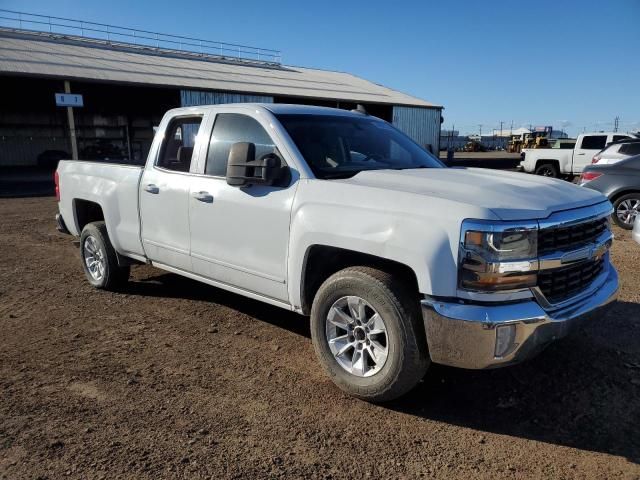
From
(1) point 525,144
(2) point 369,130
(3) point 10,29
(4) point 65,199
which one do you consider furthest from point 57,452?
(1) point 525,144

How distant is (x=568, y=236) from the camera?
317cm

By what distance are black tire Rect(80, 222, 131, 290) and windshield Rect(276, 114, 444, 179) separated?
2.72m

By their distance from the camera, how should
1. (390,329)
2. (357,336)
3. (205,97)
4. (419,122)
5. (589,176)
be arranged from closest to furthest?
(390,329), (357,336), (589,176), (205,97), (419,122)

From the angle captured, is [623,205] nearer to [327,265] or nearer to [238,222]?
[327,265]

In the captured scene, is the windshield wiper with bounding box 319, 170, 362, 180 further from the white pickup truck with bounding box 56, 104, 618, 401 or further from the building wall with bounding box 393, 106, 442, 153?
the building wall with bounding box 393, 106, 442, 153

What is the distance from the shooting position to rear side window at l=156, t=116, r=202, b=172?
4.86 meters

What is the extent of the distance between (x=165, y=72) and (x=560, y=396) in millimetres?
30426

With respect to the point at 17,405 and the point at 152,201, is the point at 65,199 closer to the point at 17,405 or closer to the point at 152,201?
the point at 152,201

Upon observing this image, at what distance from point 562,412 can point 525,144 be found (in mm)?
55614

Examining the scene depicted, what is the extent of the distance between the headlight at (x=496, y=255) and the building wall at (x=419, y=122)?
111ft

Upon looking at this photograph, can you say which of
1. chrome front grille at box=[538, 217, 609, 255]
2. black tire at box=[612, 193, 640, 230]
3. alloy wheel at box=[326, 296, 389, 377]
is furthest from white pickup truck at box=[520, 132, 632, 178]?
alloy wheel at box=[326, 296, 389, 377]

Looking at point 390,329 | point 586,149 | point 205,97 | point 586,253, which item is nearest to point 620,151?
point 586,149

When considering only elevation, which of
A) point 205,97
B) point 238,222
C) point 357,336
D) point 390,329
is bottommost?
point 357,336

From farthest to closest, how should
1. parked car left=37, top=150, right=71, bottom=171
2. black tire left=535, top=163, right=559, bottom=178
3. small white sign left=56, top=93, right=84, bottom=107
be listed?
parked car left=37, top=150, right=71, bottom=171 → small white sign left=56, top=93, right=84, bottom=107 → black tire left=535, top=163, right=559, bottom=178
